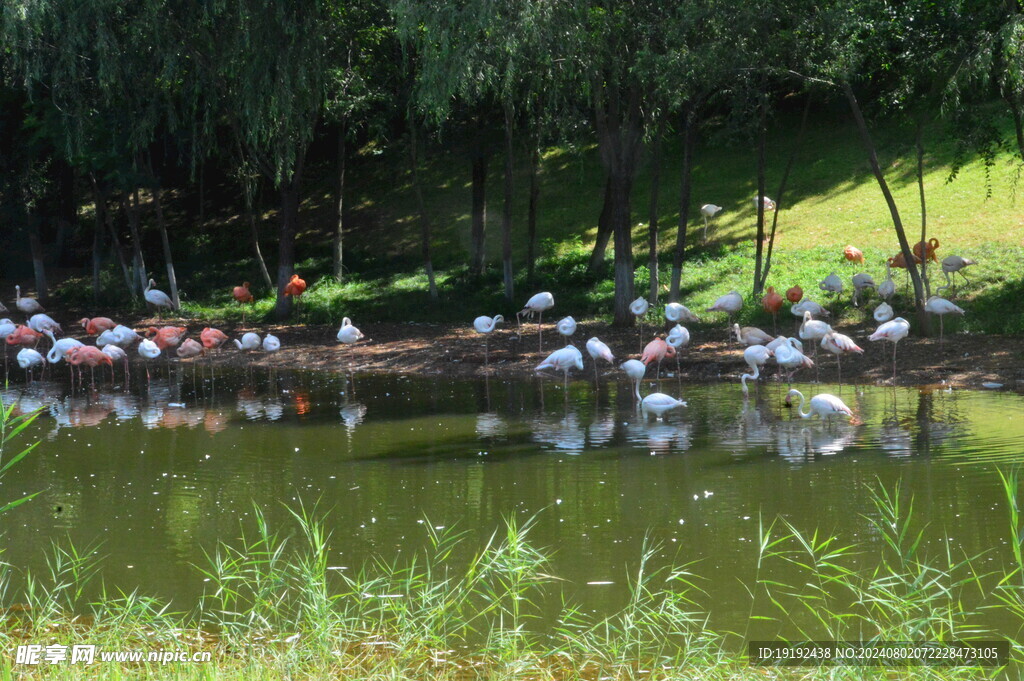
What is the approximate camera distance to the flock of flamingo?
39.8ft

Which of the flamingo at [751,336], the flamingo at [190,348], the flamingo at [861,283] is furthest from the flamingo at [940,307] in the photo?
the flamingo at [190,348]

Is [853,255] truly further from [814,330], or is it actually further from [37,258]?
[37,258]

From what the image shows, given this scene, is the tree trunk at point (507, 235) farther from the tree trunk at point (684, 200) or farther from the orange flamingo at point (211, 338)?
the orange flamingo at point (211, 338)

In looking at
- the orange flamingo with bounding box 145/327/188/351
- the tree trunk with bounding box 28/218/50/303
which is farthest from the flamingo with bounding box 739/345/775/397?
the tree trunk with bounding box 28/218/50/303

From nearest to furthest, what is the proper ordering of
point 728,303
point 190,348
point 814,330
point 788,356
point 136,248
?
point 788,356
point 814,330
point 728,303
point 190,348
point 136,248

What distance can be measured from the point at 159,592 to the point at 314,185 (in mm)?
24983

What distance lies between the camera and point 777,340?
13.5m

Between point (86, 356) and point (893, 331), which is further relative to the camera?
point (86, 356)

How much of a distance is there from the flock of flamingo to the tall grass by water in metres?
5.16

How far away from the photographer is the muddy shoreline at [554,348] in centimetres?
1381

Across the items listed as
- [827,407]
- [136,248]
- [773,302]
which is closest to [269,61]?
[136,248]

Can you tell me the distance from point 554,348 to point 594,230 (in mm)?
8103

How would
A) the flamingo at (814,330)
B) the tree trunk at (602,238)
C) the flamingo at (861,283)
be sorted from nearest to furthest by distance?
the flamingo at (814,330) → the flamingo at (861,283) → the tree trunk at (602,238)

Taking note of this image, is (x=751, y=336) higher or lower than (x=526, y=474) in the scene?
higher
